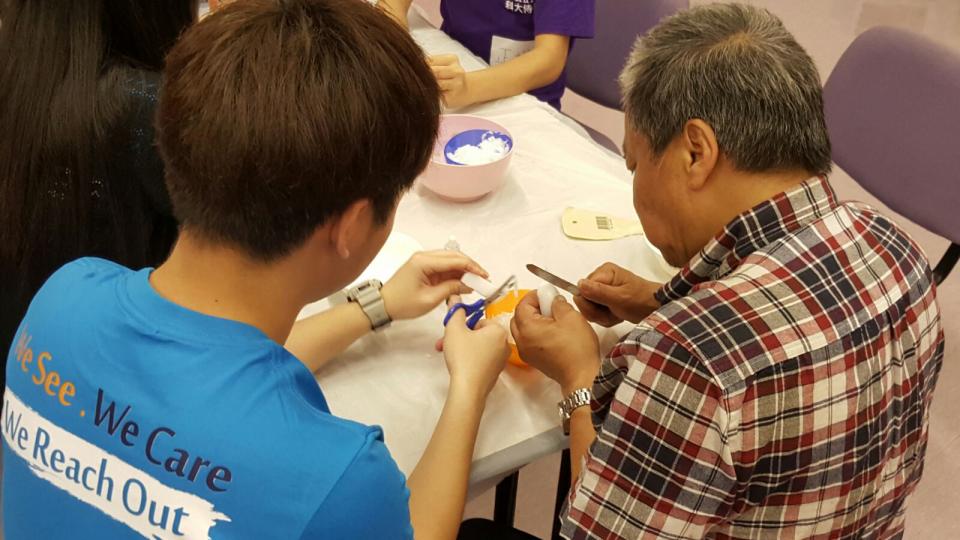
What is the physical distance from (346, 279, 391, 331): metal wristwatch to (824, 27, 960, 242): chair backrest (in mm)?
1245

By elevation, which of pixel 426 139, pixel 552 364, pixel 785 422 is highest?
pixel 426 139

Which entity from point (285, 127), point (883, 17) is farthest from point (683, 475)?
point (883, 17)

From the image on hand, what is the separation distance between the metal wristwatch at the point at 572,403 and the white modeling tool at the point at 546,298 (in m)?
0.14

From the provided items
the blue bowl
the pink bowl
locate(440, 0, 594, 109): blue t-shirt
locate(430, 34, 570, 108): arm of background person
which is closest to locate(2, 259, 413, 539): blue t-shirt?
the pink bowl

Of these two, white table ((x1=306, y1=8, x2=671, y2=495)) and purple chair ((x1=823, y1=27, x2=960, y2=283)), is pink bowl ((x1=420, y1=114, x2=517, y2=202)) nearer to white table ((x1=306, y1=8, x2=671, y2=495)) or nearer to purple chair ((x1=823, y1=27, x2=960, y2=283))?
white table ((x1=306, y1=8, x2=671, y2=495))

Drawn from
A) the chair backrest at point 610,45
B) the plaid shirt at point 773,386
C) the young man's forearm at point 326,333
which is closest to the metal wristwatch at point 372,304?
the young man's forearm at point 326,333

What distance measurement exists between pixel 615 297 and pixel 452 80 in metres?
0.67

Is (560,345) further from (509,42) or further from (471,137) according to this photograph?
(509,42)

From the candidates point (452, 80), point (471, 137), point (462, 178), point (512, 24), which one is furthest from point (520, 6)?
point (462, 178)

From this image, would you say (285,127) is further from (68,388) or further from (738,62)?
(738,62)

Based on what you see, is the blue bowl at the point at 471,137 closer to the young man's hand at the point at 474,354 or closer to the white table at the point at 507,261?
the white table at the point at 507,261

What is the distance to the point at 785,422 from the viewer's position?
2.54ft

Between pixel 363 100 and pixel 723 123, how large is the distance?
420 mm

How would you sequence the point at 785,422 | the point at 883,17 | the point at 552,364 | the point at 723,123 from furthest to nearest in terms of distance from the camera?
1. the point at 883,17
2. the point at 552,364
3. the point at 723,123
4. the point at 785,422
